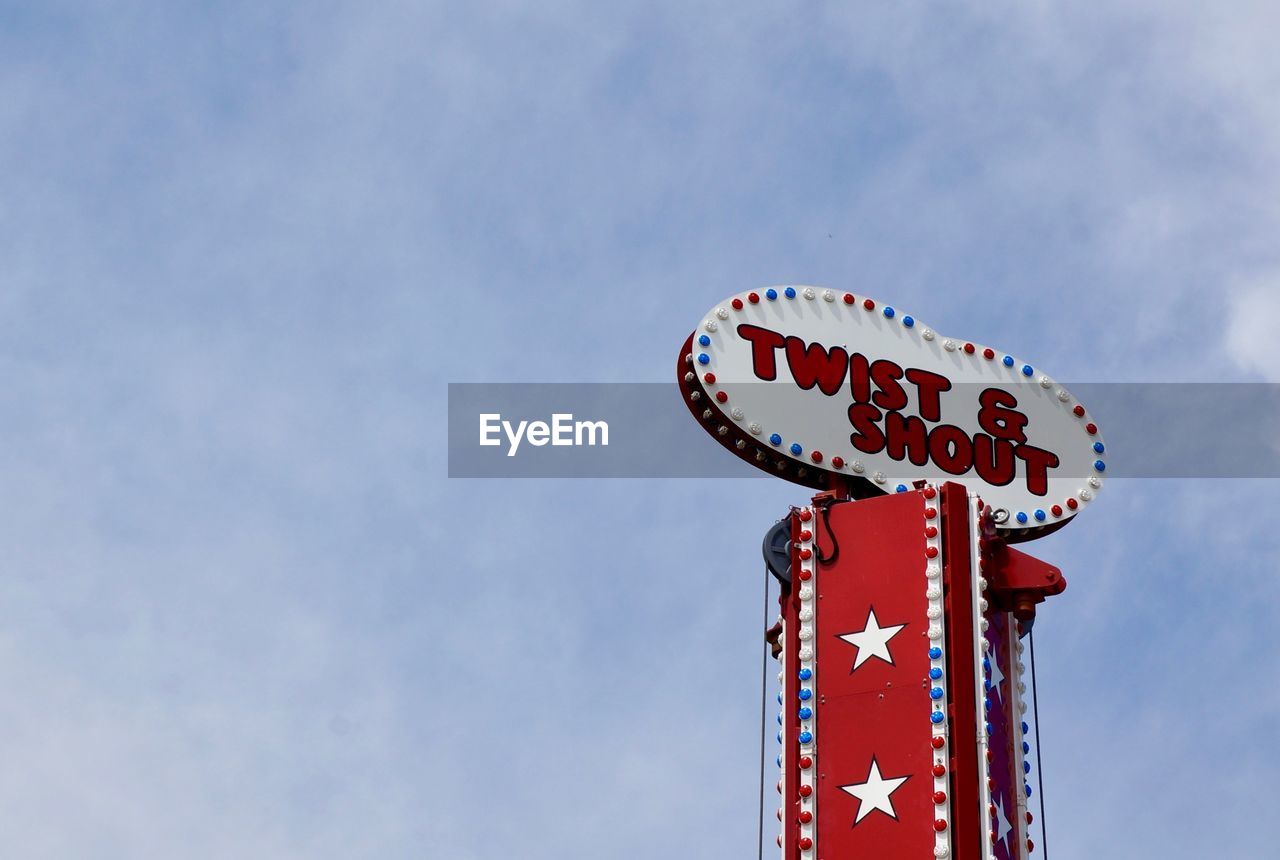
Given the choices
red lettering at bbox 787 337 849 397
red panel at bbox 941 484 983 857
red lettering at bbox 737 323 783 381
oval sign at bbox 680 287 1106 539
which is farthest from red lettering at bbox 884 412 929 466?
red panel at bbox 941 484 983 857

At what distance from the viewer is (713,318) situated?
29.2 m

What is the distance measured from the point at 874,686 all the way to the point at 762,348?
5311 mm

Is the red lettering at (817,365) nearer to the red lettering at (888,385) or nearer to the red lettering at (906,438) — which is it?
the red lettering at (888,385)

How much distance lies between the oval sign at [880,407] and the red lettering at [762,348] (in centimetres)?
2

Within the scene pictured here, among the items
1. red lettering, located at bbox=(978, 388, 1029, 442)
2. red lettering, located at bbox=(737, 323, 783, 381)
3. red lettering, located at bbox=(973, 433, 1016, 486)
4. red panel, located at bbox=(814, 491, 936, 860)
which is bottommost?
red panel, located at bbox=(814, 491, 936, 860)

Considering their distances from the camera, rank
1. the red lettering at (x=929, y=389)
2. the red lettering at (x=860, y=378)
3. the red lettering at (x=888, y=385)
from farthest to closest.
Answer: the red lettering at (x=929, y=389)
the red lettering at (x=888, y=385)
the red lettering at (x=860, y=378)

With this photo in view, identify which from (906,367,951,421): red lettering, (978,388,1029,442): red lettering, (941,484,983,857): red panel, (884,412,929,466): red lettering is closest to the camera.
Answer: (941,484,983,857): red panel

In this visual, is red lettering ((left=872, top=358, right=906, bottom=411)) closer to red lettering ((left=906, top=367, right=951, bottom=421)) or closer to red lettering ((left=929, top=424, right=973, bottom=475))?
red lettering ((left=906, top=367, right=951, bottom=421))

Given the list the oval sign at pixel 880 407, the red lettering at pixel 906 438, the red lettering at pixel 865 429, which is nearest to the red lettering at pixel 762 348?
the oval sign at pixel 880 407

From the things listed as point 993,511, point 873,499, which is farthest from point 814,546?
point 993,511

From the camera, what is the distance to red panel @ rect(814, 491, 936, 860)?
83.9ft

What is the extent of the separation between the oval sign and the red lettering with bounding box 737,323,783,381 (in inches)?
0.8

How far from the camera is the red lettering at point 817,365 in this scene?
29.5m

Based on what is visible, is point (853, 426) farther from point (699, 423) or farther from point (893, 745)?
point (893, 745)
